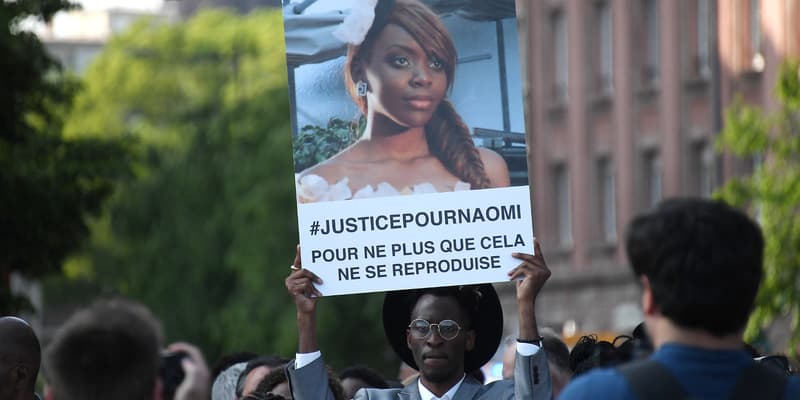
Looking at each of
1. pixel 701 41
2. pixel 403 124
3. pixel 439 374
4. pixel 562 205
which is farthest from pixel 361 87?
pixel 562 205

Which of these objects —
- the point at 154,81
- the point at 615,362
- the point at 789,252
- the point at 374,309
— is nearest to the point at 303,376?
the point at 615,362

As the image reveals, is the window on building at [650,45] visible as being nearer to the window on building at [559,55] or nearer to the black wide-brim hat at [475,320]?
the window on building at [559,55]

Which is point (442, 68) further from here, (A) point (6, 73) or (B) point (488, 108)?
(A) point (6, 73)

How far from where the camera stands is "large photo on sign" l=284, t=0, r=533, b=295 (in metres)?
7.50

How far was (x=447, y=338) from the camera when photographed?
301 inches

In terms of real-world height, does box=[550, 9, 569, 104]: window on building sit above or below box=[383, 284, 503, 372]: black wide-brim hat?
above

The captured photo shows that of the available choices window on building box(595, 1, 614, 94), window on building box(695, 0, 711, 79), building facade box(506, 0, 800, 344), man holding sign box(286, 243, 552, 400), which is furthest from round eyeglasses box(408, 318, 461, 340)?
window on building box(595, 1, 614, 94)

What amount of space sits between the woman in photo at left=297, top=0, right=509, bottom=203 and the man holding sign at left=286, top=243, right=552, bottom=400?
35cm

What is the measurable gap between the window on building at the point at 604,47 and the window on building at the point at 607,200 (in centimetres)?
171

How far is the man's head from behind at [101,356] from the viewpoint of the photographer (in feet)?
18.4

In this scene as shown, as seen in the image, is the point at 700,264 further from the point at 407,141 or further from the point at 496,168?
the point at 407,141

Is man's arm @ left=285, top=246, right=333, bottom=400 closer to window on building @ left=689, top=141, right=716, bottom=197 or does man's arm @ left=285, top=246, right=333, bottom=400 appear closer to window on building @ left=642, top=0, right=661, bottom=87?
window on building @ left=689, top=141, right=716, bottom=197

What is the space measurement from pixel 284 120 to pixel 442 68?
40052 millimetres

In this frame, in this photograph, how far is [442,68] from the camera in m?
7.67
